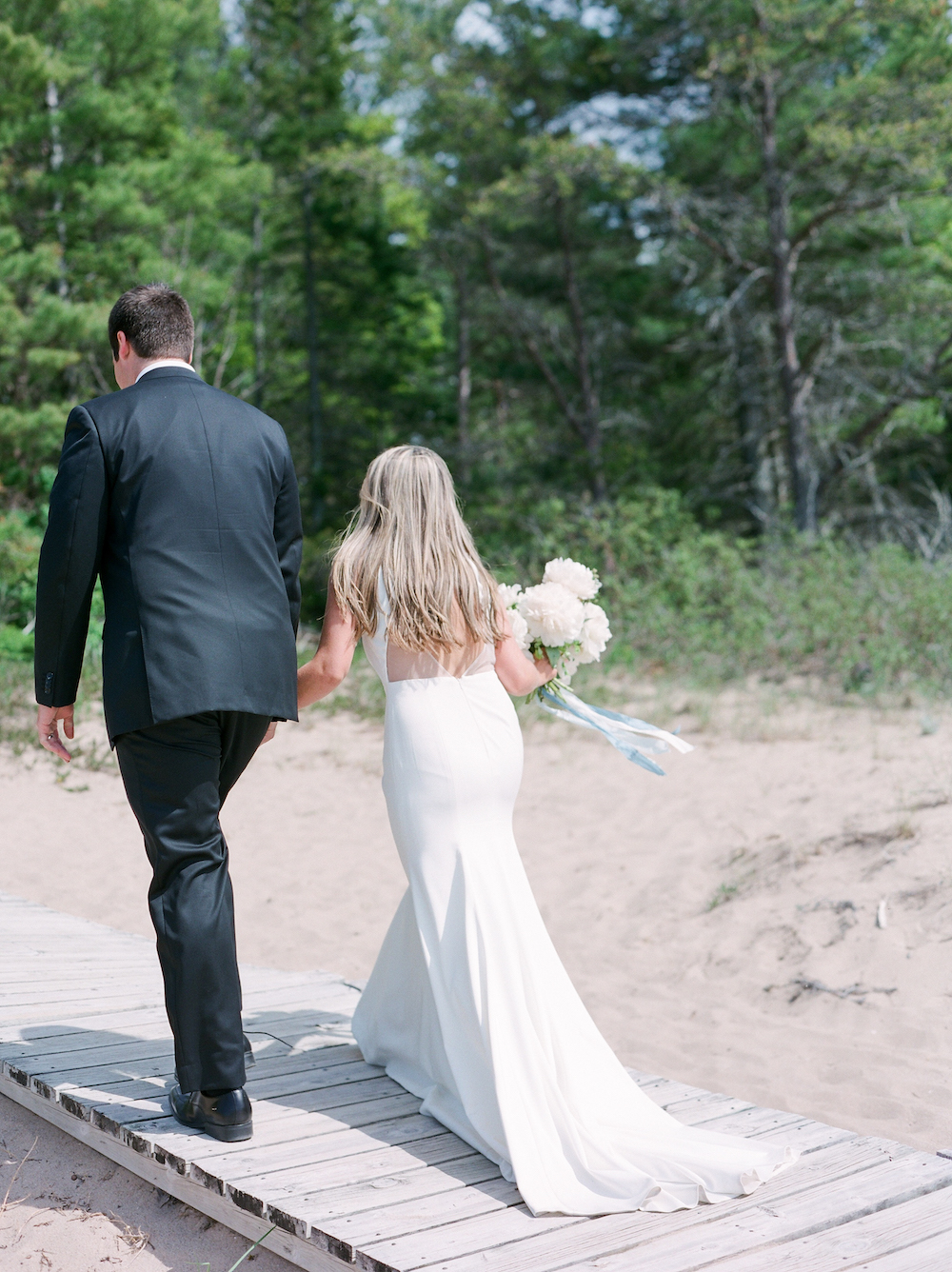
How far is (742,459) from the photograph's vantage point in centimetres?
1855

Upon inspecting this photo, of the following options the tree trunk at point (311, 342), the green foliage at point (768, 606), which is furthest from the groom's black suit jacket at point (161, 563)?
the tree trunk at point (311, 342)

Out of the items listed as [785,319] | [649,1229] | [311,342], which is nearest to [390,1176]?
[649,1229]

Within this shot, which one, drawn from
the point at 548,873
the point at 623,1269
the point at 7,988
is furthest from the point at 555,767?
the point at 623,1269

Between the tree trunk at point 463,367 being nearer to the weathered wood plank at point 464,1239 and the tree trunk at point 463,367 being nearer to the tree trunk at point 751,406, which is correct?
the tree trunk at point 751,406

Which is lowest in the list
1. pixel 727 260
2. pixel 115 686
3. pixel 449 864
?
pixel 449 864

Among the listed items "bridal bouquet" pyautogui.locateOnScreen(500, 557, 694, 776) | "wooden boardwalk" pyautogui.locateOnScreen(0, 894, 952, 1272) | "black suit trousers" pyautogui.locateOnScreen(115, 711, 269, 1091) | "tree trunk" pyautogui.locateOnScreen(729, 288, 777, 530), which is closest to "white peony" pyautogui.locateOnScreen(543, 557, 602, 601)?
"bridal bouquet" pyautogui.locateOnScreen(500, 557, 694, 776)

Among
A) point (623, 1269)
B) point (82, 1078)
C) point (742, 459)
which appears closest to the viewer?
point (623, 1269)

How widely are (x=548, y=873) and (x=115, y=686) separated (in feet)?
16.3

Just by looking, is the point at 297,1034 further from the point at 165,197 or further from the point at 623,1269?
the point at 165,197

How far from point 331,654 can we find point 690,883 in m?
4.32

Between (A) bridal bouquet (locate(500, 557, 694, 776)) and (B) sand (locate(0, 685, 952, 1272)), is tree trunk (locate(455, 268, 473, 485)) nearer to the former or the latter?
(B) sand (locate(0, 685, 952, 1272))

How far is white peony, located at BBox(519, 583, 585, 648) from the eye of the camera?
3.18 m

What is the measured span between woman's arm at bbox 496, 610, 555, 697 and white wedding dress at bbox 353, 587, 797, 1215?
0.07m

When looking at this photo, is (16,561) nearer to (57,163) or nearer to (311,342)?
(57,163)
